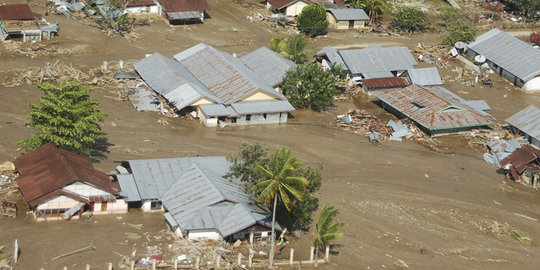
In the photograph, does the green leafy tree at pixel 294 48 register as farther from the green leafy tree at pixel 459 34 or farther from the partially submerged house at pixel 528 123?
the partially submerged house at pixel 528 123

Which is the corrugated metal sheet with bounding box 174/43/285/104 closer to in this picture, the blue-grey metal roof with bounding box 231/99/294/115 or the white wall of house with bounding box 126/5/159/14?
the blue-grey metal roof with bounding box 231/99/294/115

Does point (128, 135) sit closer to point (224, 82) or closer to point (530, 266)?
point (224, 82)

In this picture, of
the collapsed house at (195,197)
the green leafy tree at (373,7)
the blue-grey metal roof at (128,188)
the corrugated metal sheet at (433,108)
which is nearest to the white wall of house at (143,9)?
the green leafy tree at (373,7)

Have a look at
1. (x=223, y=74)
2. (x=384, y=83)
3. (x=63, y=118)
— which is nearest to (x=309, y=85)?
(x=223, y=74)

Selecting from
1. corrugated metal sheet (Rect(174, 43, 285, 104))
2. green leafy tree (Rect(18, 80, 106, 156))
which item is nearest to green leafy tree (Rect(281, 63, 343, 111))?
corrugated metal sheet (Rect(174, 43, 285, 104))

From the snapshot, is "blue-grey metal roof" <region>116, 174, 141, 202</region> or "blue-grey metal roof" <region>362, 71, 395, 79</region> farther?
"blue-grey metal roof" <region>362, 71, 395, 79</region>
